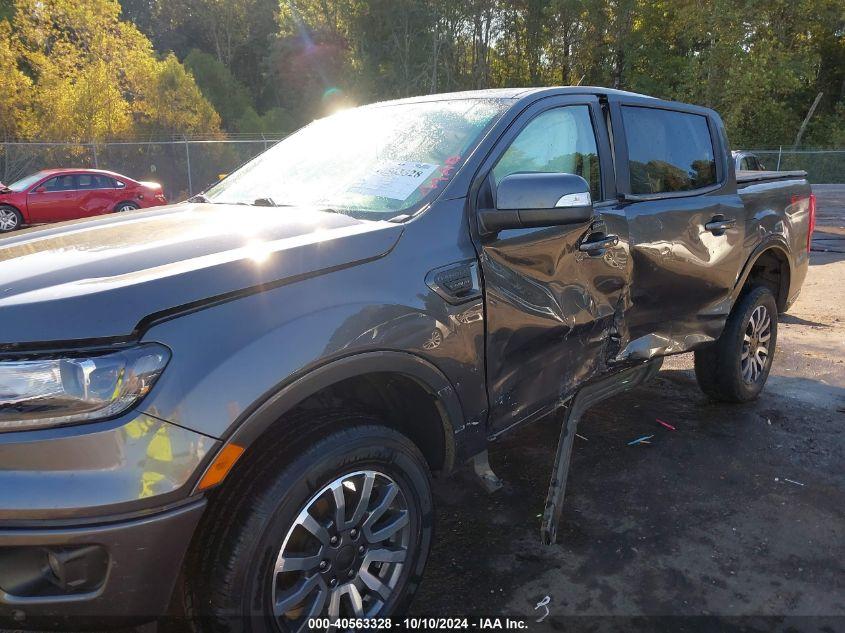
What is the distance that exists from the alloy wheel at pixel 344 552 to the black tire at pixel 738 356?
9.09 ft

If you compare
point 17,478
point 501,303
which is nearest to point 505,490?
point 501,303

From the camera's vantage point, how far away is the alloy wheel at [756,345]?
4.21m

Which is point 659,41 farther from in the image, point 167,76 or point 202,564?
point 202,564

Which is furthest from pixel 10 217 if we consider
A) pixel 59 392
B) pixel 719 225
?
pixel 59 392

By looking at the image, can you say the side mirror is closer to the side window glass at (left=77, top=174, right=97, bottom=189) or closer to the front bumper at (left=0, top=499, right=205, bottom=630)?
the front bumper at (left=0, top=499, right=205, bottom=630)

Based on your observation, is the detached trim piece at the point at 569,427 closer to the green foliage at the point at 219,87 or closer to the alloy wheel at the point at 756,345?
the alloy wheel at the point at 756,345

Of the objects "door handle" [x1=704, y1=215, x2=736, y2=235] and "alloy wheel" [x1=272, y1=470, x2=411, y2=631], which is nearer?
"alloy wheel" [x1=272, y1=470, x2=411, y2=631]

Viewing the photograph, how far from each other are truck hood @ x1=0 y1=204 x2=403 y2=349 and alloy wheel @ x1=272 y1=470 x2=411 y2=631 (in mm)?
671

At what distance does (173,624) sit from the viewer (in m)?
1.86

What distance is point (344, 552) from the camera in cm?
199

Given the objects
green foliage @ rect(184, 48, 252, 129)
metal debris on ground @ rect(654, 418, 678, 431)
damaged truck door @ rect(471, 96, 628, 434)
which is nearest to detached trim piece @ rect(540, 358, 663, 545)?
damaged truck door @ rect(471, 96, 628, 434)

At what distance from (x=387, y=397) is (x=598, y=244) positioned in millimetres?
1235

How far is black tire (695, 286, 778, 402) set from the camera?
13.3 feet

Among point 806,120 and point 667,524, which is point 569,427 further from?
point 806,120
